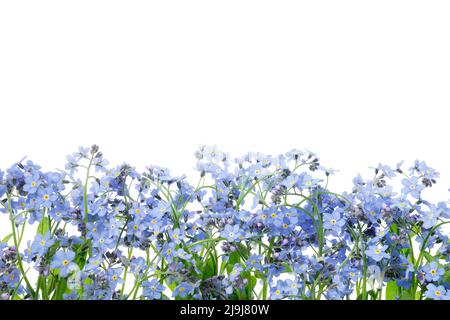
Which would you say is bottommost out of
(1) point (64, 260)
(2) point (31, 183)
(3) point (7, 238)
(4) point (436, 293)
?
(4) point (436, 293)

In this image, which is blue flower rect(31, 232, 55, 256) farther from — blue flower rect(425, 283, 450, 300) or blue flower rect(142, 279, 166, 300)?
blue flower rect(425, 283, 450, 300)

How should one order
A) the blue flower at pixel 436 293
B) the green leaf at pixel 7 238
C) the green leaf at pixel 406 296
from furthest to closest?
the green leaf at pixel 7 238 < the green leaf at pixel 406 296 < the blue flower at pixel 436 293

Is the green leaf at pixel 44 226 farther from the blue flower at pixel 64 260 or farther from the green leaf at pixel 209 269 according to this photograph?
the green leaf at pixel 209 269

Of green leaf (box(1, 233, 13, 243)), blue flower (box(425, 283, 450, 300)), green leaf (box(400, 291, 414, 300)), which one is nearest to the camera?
blue flower (box(425, 283, 450, 300))

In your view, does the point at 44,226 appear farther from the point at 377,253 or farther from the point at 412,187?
the point at 412,187

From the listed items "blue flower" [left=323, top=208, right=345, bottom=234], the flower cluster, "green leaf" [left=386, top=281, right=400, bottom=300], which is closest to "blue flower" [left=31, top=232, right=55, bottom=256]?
the flower cluster

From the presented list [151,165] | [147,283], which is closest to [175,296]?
[147,283]

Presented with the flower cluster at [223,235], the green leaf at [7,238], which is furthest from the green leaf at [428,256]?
the green leaf at [7,238]

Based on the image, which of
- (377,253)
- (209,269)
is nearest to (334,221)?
(377,253)
